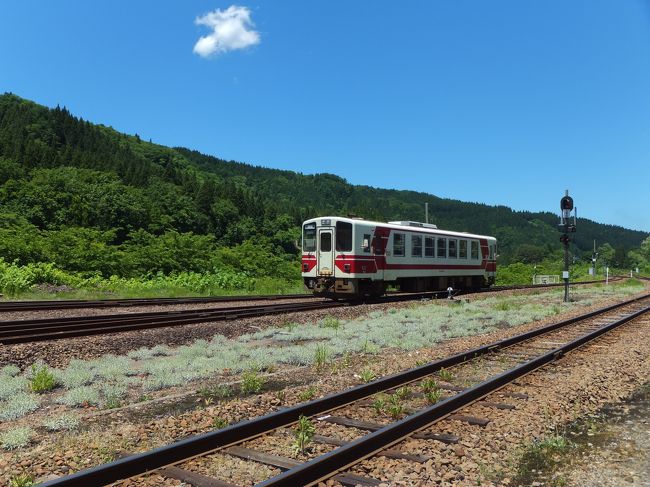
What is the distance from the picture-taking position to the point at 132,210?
58938 mm

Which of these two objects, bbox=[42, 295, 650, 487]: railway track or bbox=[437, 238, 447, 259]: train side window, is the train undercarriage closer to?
bbox=[437, 238, 447, 259]: train side window

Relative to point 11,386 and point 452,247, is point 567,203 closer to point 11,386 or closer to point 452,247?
point 452,247

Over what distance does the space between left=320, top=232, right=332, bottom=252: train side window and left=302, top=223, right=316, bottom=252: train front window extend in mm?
399

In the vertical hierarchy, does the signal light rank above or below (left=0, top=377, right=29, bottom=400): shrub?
above

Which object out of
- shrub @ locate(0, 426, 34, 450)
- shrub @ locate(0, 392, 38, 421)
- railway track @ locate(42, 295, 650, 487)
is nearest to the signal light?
railway track @ locate(42, 295, 650, 487)

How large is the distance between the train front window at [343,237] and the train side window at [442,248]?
6.38 m

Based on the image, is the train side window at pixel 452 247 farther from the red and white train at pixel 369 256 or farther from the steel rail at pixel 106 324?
the steel rail at pixel 106 324

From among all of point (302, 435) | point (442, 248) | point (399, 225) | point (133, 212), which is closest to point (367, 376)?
point (302, 435)

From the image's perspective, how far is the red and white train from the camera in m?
19.3

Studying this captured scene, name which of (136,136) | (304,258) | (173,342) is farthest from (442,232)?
(136,136)

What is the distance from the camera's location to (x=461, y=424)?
561cm

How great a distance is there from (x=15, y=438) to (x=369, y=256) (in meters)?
15.4

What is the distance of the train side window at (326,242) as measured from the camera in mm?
19766

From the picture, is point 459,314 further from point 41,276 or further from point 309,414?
point 41,276
